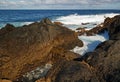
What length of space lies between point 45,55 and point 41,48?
26 centimetres

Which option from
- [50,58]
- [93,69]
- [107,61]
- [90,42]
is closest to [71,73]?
[93,69]

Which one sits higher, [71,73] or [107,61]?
[107,61]

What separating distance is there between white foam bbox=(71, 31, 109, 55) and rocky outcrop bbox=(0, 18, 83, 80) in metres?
1.25

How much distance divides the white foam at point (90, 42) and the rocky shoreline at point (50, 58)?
323 mm

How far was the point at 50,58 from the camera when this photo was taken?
10266mm

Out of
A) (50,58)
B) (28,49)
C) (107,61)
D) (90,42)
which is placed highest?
(107,61)

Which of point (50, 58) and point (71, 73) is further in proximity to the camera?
point (50, 58)

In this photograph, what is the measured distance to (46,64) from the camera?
9.83m

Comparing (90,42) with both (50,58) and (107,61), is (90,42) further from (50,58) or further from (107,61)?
(107,61)

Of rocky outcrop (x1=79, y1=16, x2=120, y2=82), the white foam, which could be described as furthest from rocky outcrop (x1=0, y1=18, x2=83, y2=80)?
rocky outcrop (x1=79, y1=16, x2=120, y2=82)

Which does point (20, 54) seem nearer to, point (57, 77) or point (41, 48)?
point (41, 48)

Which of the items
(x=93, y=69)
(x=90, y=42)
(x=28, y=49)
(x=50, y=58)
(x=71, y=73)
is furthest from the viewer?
(x=90, y=42)

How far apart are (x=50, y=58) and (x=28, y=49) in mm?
786

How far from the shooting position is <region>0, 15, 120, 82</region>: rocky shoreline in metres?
7.81
